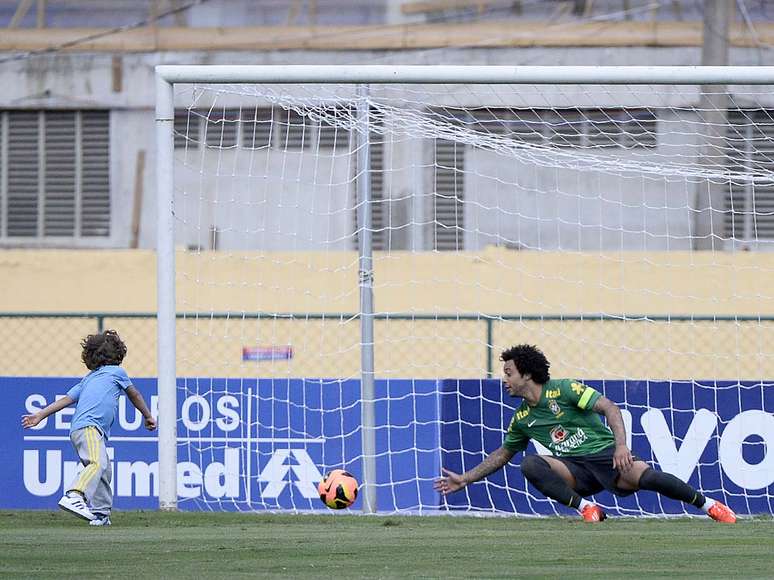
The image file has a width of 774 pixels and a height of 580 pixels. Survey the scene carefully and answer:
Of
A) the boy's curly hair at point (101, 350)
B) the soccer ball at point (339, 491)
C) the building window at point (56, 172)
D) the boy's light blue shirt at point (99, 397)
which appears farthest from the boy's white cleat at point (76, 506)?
the building window at point (56, 172)

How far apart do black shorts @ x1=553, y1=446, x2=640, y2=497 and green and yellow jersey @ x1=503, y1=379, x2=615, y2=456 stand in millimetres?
46

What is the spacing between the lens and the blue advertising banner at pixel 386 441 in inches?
416

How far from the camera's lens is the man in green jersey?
8.83 meters

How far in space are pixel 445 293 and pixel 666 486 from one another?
619 cm

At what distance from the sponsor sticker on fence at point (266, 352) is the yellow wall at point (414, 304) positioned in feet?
0.25

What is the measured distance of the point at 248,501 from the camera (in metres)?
10.9

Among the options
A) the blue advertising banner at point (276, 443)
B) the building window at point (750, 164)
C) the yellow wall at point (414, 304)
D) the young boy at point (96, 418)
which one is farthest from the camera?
the yellow wall at point (414, 304)

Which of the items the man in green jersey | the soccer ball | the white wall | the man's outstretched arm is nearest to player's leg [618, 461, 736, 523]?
the man in green jersey

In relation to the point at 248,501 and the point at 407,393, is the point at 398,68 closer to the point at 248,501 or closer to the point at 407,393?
the point at 407,393

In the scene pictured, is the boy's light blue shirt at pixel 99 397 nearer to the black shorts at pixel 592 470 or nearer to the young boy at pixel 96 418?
the young boy at pixel 96 418

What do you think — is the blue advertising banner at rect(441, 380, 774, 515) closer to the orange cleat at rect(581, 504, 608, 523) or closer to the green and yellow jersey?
the green and yellow jersey

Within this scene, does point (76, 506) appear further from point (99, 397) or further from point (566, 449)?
point (566, 449)

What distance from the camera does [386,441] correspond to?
10969mm

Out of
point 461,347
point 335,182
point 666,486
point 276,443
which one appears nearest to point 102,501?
point 276,443
